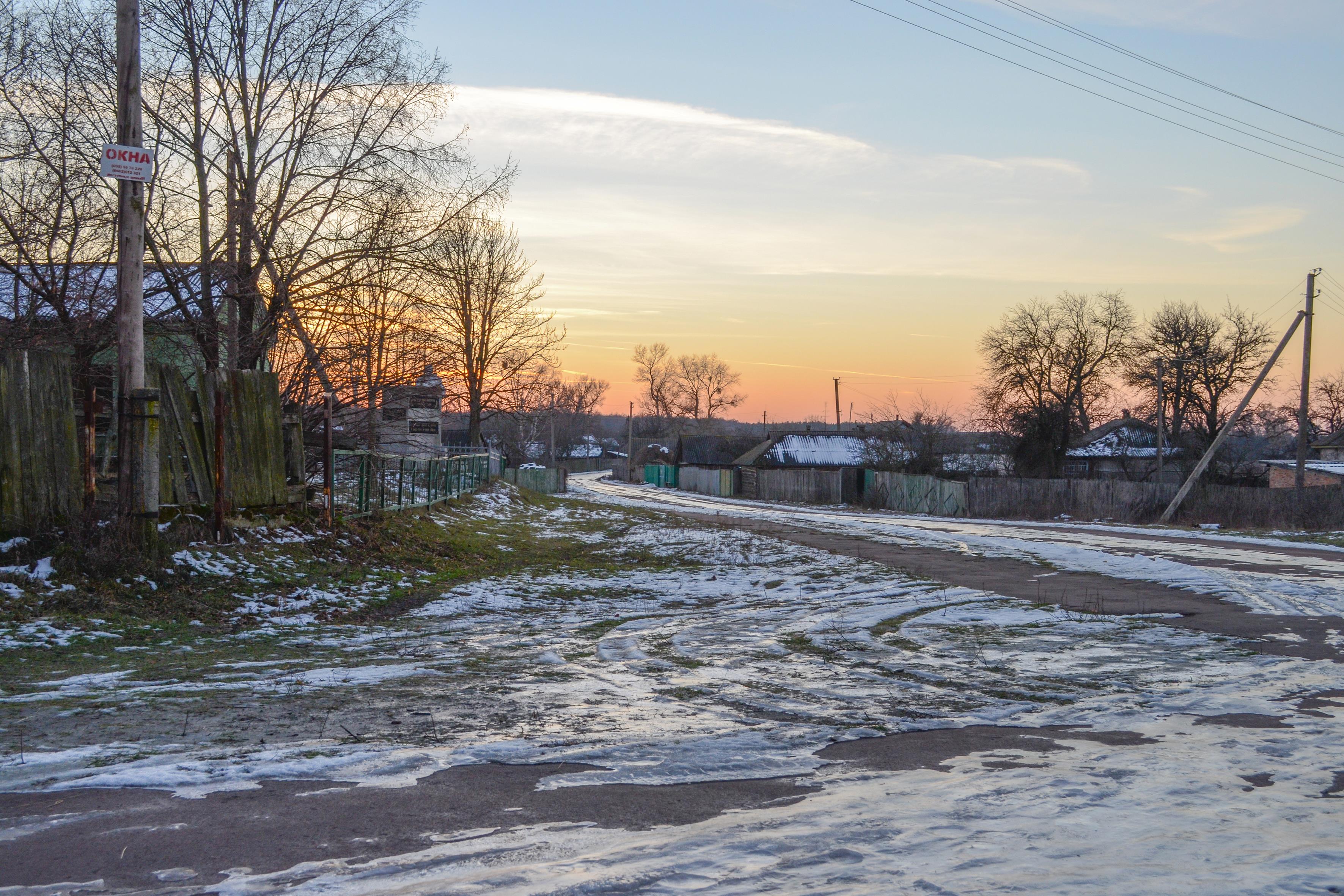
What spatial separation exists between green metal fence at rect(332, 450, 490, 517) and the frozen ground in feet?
17.1

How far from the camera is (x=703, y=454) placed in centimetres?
7762

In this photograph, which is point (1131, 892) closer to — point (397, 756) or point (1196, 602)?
point (397, 756)

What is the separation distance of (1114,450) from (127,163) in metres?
62.7

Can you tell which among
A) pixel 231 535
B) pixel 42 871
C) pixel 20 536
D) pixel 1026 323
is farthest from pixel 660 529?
pixel 1026 323

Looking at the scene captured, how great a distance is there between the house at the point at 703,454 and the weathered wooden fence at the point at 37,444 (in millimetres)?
55431

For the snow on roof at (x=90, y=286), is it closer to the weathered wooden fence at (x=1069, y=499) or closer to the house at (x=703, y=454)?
the weathered wooden fence at (x=1069, y=499)

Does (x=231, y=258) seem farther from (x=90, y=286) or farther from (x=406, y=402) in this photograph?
(x=406, y=402)

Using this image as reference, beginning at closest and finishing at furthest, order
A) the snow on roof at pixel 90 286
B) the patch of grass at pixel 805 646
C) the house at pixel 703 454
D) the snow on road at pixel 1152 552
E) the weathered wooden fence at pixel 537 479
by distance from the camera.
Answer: the patch of grass at pixel 805 646, the snow on road at pixel 1152 552, the snow on roof at pixel 90 286, the weathered wooden fence at pixel 537 479, the house at pixel 703 454

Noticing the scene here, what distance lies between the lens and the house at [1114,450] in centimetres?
5959

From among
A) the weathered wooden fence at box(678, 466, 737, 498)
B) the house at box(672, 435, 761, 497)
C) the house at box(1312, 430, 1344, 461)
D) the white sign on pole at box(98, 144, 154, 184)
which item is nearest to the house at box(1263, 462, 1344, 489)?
the house at box(1312, 430, 1344, 461)

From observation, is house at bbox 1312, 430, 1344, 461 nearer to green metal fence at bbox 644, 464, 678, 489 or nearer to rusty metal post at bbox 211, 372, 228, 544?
green metal fence at bbox 644, 464, 678, 489

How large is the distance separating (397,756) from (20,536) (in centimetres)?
730

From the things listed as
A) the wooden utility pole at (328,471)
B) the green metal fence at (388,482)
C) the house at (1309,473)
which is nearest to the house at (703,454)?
the house at (1309,473)

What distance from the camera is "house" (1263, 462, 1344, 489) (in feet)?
143
